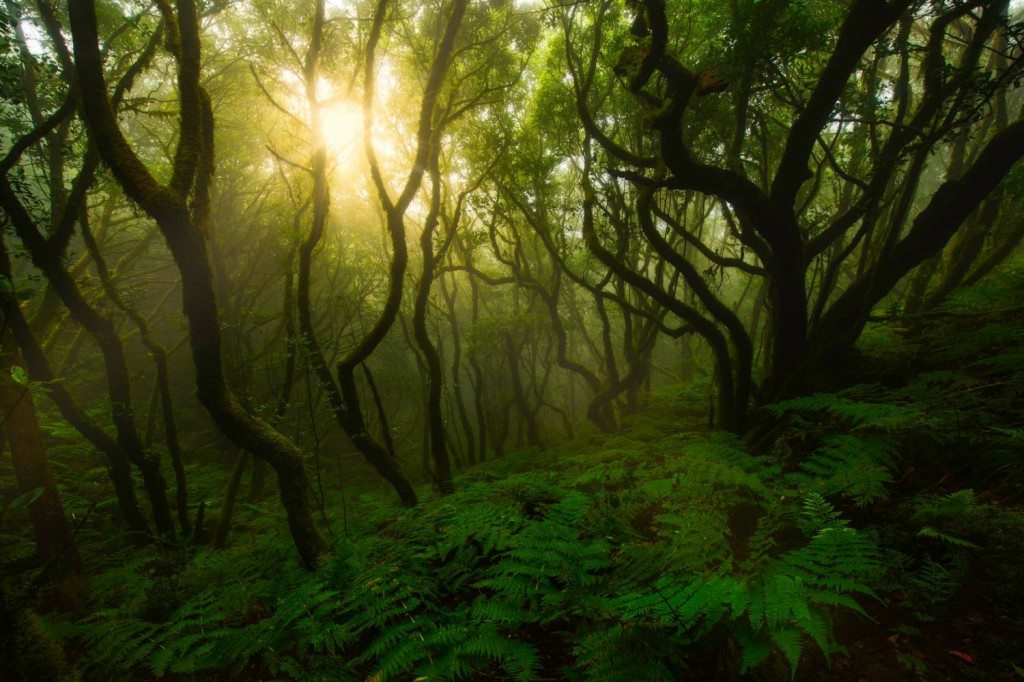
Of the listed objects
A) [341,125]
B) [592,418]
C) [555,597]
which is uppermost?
[341,125]

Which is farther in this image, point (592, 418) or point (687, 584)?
point (592, 418)

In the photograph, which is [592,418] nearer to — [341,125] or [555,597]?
[341,125]

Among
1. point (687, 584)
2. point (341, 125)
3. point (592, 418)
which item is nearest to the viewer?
point (687, 584)

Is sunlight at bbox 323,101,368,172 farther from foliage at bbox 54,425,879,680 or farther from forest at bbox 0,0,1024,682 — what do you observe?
foliage at bbox 54,425,879,680

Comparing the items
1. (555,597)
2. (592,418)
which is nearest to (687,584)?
(555,597)

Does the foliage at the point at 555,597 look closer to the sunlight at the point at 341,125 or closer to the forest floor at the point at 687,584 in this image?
the forest floor at the point at 687,584

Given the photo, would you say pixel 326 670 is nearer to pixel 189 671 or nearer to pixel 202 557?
pixel 189 671

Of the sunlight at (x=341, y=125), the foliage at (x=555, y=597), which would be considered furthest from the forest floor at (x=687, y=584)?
the sunlight at (x=341, y=125)

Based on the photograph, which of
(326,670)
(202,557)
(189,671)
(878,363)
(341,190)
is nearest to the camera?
(326,670)

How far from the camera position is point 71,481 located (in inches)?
325

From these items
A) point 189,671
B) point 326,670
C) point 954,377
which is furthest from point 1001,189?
point 189,671

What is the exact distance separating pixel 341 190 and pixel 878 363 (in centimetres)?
1497

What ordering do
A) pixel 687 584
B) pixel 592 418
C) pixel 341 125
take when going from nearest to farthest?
pixel 687 584, pixel 341 125, pixel 592 418

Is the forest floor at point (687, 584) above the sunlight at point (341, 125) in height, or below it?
below
